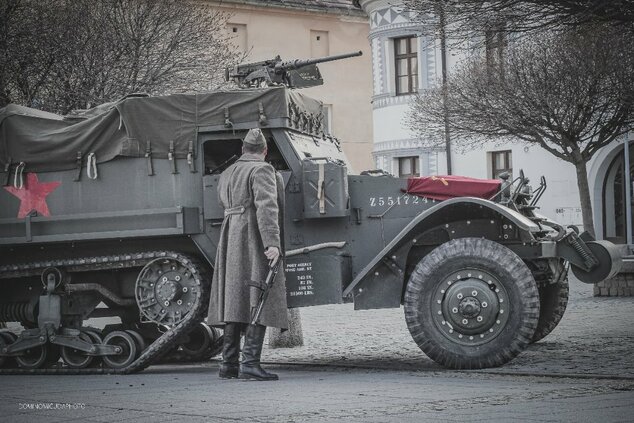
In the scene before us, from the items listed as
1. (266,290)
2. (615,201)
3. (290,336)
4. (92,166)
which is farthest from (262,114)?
(615,201)

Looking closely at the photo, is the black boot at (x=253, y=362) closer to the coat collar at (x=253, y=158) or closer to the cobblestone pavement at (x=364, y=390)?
the cobblestone pavement at (x=364, y=390)

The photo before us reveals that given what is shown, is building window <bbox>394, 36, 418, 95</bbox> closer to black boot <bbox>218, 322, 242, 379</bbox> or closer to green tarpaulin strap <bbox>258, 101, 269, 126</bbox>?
green tarpaulin strap <bbox>258, 101, 269, 126</bbox>

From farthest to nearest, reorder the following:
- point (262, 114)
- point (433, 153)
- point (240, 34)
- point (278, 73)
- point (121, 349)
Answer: point (240, 34)
point (433, 153)
point (278, 73)
point (262, 114)
point (121, 349)

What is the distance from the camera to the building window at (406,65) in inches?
1745

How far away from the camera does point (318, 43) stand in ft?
181

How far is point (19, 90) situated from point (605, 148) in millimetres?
18093

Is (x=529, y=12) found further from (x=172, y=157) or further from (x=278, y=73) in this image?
(x=172, y=157)

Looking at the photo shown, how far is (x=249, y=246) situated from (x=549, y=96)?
915 inches

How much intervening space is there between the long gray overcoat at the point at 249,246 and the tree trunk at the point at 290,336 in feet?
11.5

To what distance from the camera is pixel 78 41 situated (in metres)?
28.0

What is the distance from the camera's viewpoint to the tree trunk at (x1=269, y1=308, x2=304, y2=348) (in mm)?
15250

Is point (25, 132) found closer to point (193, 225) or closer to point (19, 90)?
point (193, 225)

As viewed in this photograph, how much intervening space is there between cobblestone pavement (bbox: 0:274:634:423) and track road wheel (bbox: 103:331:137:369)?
0.32 metres

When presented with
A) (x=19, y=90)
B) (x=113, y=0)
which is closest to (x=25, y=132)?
(x=19, y=90)
